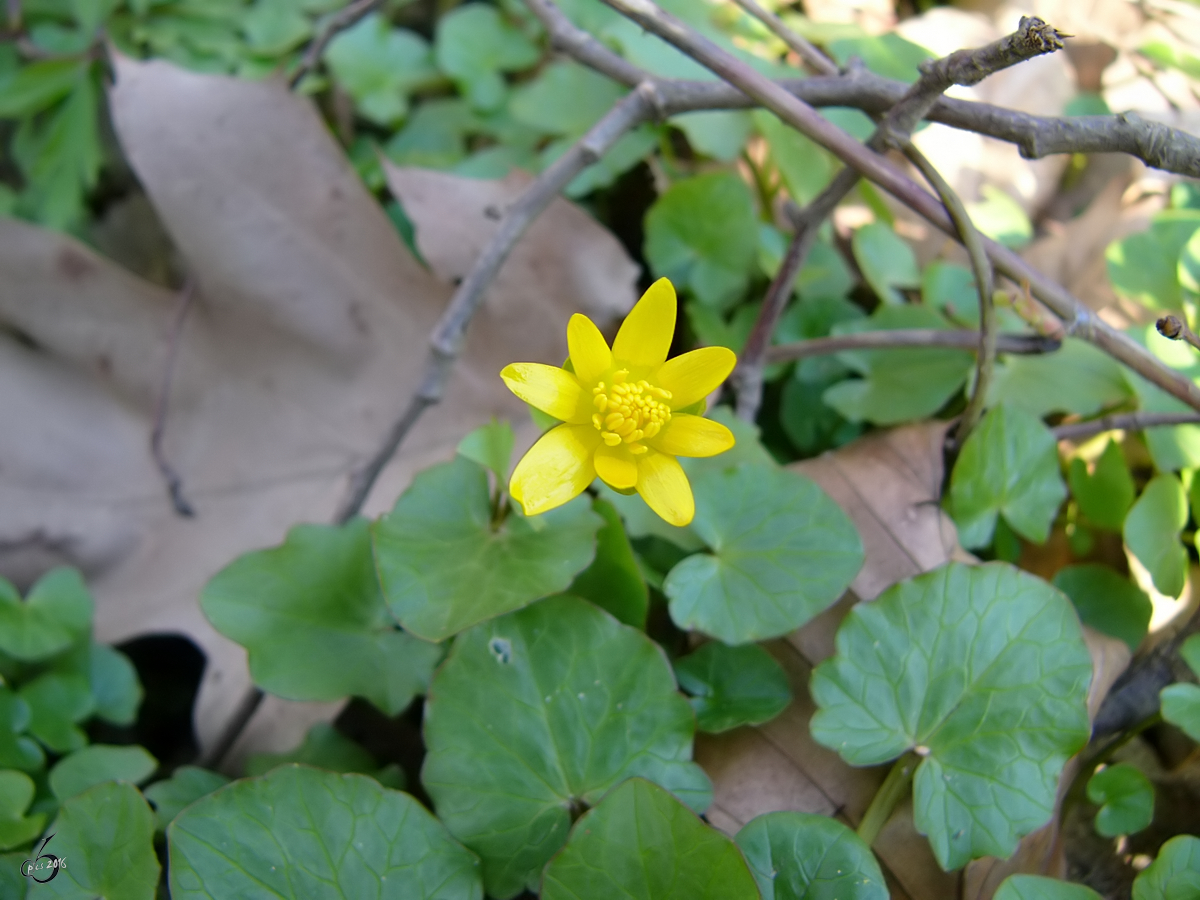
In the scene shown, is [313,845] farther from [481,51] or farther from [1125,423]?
[481,51]

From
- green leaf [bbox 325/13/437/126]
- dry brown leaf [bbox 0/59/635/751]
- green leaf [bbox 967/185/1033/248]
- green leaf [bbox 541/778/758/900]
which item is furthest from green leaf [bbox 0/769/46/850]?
green leaf [bbox 967/185/1033/248]

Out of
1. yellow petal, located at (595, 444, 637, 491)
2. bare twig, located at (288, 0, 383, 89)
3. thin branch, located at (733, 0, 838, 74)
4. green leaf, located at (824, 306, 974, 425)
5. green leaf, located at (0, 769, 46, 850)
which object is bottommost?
green leaf, located at (0, 769, 46, 850)

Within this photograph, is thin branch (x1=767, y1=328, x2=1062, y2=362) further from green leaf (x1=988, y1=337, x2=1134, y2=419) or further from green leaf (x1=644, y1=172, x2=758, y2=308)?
green leaf (x1=644, y1=172, x2=758, y2=308)

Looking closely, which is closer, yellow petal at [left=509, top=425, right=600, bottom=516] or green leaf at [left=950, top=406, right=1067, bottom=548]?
yellow petal at [left=509, top=425, right=600, bottom=516]

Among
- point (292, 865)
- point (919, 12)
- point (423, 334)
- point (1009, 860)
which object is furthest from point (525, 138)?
point (1009, 860)

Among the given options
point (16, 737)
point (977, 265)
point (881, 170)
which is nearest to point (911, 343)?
point (977, 265)

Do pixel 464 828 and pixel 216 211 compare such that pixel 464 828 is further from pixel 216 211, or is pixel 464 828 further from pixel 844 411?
pixel 216 211
